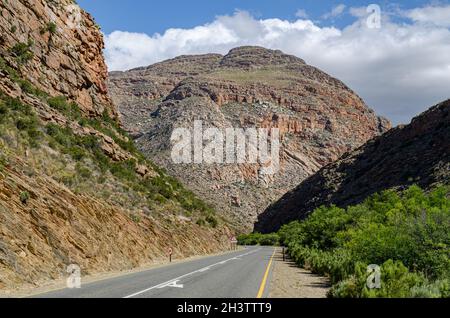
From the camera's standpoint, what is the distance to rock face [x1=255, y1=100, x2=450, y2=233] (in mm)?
70438

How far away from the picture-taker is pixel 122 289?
49.2ft

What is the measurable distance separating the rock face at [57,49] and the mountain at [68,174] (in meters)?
0.13

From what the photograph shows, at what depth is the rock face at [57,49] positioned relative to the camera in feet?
144

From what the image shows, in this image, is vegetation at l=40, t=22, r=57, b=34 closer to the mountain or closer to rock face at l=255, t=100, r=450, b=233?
the mountain

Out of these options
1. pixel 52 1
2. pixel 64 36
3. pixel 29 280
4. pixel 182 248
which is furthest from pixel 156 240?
pixel 52 1

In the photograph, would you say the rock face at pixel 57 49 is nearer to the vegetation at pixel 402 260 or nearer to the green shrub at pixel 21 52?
the green shrub at pixel 21 52

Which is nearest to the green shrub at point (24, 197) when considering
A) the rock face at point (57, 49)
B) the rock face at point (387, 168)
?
the rock face at point (57, 49)

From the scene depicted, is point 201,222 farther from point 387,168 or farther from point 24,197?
point 387,168

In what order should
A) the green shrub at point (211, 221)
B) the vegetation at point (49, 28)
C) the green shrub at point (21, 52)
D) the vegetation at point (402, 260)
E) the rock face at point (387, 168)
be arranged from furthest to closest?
the rock face at point (387, 168), the green shrub at point (211, 221), the vegetation at point (49, 28), the green shrub at point (21, 52), the vegetation at point (402, 260)

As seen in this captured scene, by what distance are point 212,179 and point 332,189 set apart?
44536mm

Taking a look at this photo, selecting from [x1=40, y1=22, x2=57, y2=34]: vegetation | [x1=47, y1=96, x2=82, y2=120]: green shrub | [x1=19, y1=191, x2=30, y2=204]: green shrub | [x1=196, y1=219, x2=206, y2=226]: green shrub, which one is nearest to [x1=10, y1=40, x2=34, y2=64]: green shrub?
[x1=40, y1=22, x2=57, y2=34]: vegetation

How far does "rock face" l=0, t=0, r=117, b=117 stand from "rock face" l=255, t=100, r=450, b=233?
4541cm

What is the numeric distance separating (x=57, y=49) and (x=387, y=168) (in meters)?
59.2

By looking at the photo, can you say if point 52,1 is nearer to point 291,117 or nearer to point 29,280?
point 29,280
